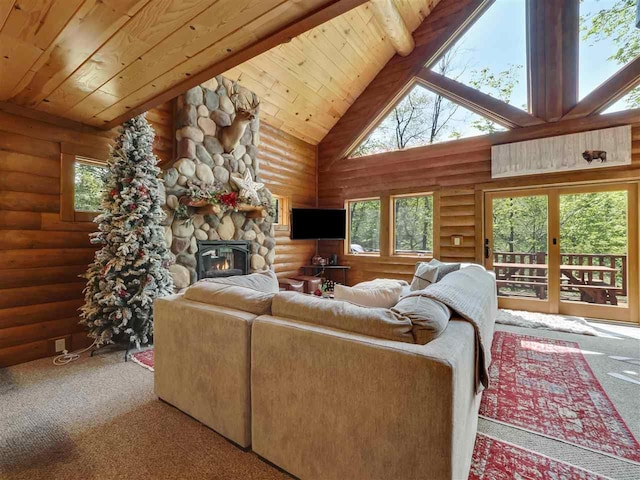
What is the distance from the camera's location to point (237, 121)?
167 inches

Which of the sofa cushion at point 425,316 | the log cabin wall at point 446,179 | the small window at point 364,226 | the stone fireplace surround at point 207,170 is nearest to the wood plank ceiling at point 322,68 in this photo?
the stone fireplace surround at point 207,170

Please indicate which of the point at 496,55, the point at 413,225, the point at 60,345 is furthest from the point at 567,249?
the point at 60,345

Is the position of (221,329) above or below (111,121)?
below

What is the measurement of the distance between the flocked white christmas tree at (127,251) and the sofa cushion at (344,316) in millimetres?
2045

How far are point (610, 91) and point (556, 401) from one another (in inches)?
165

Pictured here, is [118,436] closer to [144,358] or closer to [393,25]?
[144,358]

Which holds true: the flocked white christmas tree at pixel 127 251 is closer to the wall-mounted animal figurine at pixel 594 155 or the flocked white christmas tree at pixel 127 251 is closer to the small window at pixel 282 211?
the small window at pixel 282 211

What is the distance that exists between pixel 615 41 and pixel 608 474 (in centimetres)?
518

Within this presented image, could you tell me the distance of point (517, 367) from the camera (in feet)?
8.75

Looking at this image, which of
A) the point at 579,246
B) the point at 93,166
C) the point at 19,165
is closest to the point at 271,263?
the point at 93,166

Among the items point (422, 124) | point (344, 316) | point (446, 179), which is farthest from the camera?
point (422, 124)

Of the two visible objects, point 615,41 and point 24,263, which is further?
point 615,41

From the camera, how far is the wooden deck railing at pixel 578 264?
4.05m

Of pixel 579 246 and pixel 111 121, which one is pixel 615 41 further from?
pixel 111 121
